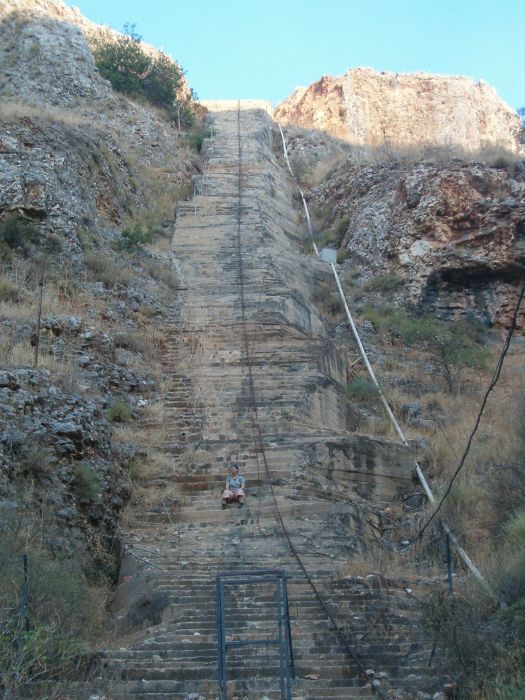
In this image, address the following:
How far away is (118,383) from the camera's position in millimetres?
13820

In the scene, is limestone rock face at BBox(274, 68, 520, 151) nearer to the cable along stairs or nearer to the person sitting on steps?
the cable along stairs

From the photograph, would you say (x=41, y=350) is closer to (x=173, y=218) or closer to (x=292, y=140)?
(x=173, y=218)

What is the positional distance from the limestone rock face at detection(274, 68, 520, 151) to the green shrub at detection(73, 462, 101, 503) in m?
30.5

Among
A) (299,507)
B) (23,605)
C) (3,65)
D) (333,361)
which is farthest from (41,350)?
(3,65)

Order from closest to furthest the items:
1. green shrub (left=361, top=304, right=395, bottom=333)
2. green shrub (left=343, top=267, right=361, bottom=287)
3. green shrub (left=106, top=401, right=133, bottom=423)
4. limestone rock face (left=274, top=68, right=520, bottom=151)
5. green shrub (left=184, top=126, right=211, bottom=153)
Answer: green shrub (left=106, top=401, right=133, bottom=423) → green shrub (left=361, top=304, right=395, bottom=333) → green shrub (left=343, top=267, right=361, bottom=287) → green shrub (left=184, top=126, right=211, bottom=153) → limestone rock face (left=274, top=68, right=520, bottom=151)

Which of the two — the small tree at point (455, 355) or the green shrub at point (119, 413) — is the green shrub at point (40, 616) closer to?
the green shrub at point (119, 413)

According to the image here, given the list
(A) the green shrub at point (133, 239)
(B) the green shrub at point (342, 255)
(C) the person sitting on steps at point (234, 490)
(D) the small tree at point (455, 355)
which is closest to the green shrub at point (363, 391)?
(D) the small tree at point (455, 355)

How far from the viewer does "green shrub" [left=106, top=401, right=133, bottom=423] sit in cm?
1287

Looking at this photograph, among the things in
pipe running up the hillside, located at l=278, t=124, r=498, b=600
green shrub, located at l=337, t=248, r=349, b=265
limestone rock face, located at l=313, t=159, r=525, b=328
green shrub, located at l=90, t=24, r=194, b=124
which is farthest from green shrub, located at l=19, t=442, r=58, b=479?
green shrub, located at l=90, t=24, r=194, b=124

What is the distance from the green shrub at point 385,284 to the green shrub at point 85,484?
12021 mm

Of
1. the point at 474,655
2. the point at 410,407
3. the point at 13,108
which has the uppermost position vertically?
the point at 13,108

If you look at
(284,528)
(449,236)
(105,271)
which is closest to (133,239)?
(105,271)

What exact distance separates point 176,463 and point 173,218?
1171cm

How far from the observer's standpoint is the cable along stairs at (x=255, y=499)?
7410 mm
